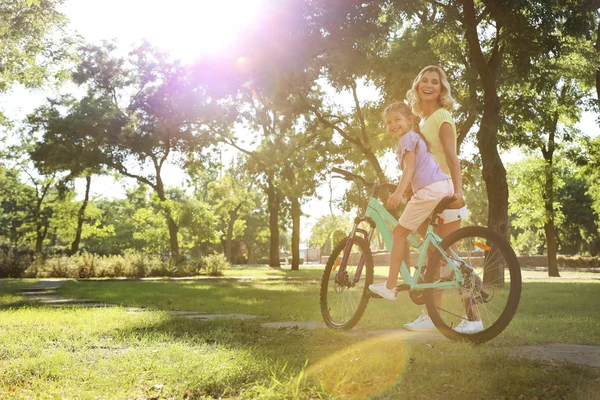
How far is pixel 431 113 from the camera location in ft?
16.2

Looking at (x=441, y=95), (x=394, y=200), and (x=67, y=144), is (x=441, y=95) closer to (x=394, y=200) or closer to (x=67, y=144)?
(x=394, y=200)

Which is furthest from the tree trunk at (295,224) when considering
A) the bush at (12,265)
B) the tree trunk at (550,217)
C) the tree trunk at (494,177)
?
the tree trunk at (494,177)

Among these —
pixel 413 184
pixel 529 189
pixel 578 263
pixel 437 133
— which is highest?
pixel 529 189

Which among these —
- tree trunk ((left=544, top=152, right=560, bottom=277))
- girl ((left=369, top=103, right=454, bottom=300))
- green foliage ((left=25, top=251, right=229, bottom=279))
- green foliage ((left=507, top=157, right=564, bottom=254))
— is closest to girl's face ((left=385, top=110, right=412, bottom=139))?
girl ((left=369, top=103, right=454, bottom=300))

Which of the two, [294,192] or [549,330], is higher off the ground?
[294,192]

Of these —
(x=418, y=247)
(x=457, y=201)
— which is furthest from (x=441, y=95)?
(x=418, y=247)

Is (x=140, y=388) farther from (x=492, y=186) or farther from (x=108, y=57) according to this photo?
(x=108, y=57)

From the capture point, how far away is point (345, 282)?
5414 mm

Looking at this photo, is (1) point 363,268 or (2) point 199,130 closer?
(1) point 363,268

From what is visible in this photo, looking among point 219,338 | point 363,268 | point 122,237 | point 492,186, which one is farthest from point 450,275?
point 122,237

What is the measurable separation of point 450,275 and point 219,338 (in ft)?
6.71

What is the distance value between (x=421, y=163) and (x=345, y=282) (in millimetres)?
1486

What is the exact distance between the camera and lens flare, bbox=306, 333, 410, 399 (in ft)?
9.57

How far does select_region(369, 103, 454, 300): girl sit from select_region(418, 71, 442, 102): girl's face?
301 mm
